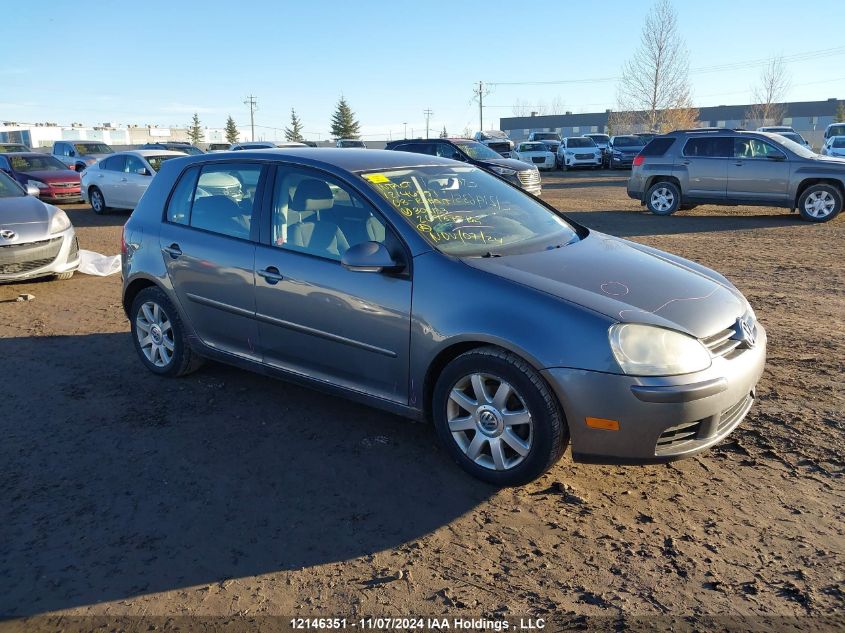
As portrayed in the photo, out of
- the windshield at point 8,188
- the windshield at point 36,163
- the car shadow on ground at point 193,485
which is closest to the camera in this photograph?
the car shadow on ground at point 193,485

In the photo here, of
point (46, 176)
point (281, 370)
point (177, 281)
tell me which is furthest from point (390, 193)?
point (46, 176)

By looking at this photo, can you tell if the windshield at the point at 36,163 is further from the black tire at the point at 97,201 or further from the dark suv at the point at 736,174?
the dark suv at the point at 736,174

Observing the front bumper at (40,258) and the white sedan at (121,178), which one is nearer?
the front bumper at (40,258)

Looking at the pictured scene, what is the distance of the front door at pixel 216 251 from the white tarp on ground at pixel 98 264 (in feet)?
17.4

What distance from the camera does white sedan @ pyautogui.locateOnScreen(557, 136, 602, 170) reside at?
3503 centimetres

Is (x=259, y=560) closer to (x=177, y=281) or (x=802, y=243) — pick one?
(x=177, y=281)

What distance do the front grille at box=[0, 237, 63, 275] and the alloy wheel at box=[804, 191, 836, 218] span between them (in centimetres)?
1322

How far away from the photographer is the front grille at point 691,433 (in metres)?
3.34

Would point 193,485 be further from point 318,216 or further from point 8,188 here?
point 8,188

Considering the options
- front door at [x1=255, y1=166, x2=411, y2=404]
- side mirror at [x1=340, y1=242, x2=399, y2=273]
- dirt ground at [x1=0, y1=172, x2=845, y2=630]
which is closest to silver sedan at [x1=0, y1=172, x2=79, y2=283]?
dirt ground at [x1=0, y1=172, x2=845, y2=630]

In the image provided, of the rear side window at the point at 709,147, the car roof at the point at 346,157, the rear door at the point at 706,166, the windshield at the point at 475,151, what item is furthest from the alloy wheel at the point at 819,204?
the car roof at the point at 346,157

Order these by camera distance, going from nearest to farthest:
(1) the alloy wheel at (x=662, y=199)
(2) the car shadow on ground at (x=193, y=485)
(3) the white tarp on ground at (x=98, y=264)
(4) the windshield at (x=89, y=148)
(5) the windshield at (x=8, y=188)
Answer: (2) the car shadow on ground at (x=193, y=485)
(5) the windshield at (x=8, y=188)
(3) the white tarp on ground at (x=98, y=264)
(1) the alloy wheel at (x=662, y=199)
(4) the windshield at (x=89, y=148)

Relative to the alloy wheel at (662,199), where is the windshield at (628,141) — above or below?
above

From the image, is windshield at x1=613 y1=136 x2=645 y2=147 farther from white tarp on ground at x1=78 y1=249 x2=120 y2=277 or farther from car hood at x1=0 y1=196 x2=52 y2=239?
car hood at x1=0 y1=196 x2=52 y2=239
